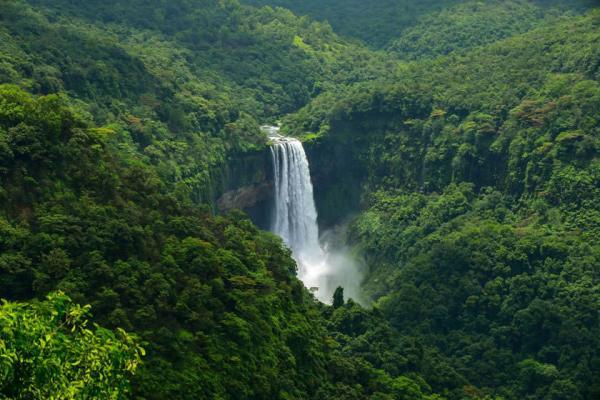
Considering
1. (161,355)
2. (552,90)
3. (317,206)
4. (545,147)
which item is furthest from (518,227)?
(161,355)

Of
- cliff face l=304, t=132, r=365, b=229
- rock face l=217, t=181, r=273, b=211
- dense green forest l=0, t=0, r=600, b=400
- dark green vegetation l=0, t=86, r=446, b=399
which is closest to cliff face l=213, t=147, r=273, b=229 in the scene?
rock face l=217, t=181, r=273, b=211

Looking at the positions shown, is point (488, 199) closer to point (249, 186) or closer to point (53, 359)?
point (249, 186)

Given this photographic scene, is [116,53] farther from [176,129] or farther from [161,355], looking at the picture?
[161,355]

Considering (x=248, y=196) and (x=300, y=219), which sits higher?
(x=248, y=196)

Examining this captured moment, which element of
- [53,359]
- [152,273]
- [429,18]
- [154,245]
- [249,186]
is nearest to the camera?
[53,359]

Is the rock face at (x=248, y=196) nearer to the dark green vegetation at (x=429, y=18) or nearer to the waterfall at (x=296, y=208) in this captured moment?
the waterfall at (x=296, y=208)

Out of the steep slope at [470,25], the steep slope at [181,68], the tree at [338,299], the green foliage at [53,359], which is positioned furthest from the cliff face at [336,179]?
the green foliage at [53,359]

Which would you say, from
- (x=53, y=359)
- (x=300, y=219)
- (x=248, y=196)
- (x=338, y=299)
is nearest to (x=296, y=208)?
(x=300, y=219)
